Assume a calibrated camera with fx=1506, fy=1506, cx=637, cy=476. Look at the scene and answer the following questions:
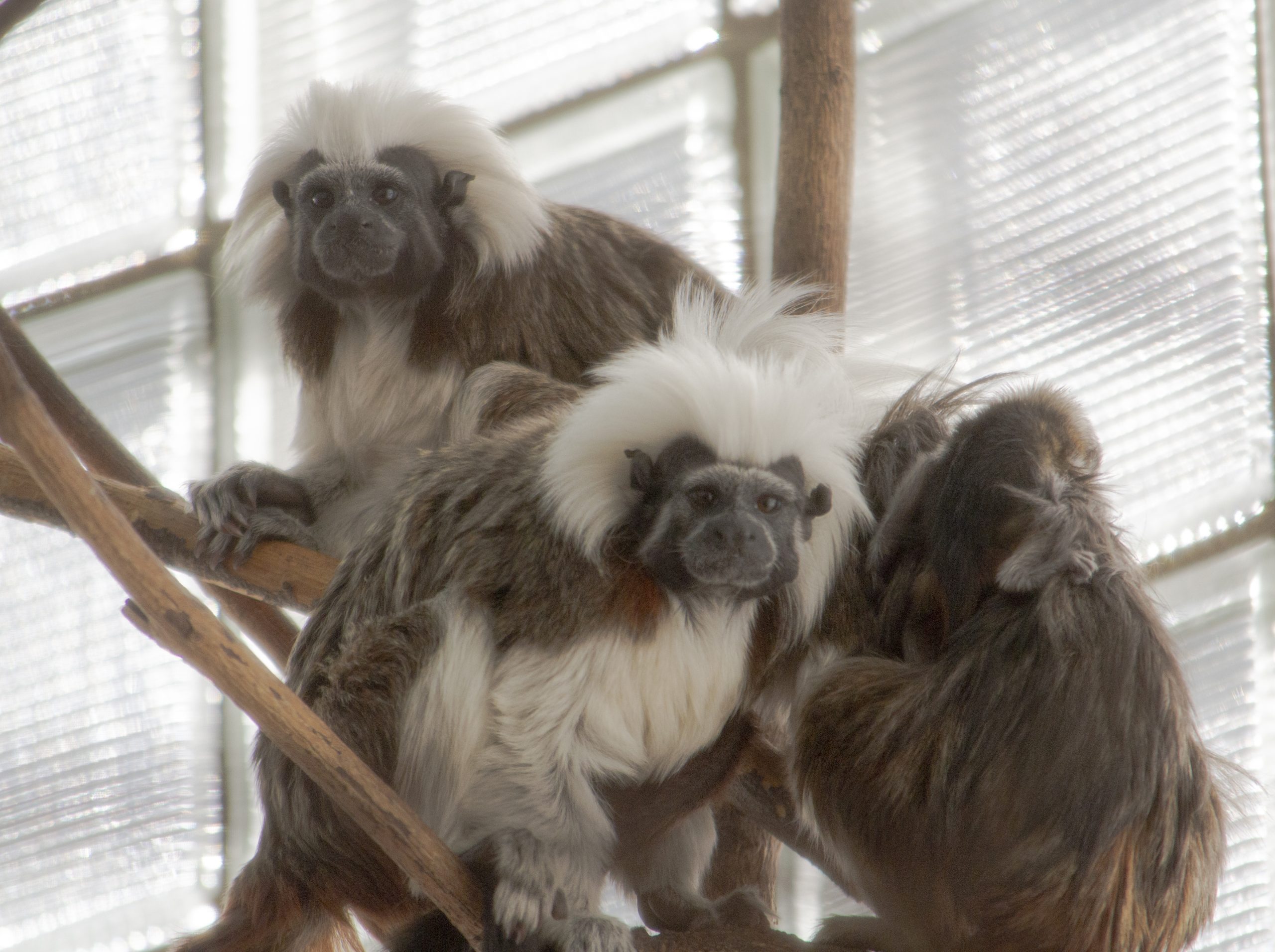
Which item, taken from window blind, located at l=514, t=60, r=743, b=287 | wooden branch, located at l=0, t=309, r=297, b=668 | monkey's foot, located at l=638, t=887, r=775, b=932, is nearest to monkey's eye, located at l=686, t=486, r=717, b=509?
monkey's foot, located at l=638, t=887, r=775, b=932

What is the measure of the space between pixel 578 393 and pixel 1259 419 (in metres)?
2.73

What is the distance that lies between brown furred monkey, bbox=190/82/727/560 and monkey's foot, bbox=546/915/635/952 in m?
1.63

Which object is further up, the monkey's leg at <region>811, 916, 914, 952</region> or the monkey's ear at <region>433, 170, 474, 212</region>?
the monkey's ear at <region>433, 170, 474, 212</region>

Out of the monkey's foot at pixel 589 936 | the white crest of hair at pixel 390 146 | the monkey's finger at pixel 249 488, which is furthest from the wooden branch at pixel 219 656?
the white crest of hair at pixel 390 146

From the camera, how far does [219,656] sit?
2309 mm

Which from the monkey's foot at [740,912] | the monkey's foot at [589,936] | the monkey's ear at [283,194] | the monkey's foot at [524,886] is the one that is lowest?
the monkey's foot at [740,912]

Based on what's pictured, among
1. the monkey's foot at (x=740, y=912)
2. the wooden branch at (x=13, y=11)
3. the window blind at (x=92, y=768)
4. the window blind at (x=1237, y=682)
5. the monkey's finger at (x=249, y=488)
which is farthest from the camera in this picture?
the window blind at (x=92, y=768)

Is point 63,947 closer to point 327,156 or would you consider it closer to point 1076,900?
point 327,156

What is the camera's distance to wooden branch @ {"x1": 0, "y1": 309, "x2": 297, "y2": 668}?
163 inches

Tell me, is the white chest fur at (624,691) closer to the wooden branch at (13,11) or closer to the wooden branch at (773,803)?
the wooden branch at (773,803)

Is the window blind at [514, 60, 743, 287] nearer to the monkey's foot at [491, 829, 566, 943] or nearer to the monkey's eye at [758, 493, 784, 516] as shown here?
→ the monkey's eye at [758, 493, 784, 516]

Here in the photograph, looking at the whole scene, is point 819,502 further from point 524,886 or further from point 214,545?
point 214,545

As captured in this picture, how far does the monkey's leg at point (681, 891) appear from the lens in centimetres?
322

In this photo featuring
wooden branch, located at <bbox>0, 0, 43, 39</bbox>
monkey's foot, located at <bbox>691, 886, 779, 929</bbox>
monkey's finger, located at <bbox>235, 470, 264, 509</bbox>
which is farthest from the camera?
monkey's finger, located at <bbox>235, 470, 264, 509</bbox>
